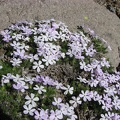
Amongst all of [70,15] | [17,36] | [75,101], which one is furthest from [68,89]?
[70,15]

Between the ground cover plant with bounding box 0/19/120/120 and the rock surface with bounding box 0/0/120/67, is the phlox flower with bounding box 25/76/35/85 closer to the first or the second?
the ground cover plant with bounding box 0/19/120/120

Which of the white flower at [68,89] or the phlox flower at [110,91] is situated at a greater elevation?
the phlox flower at [110,91]

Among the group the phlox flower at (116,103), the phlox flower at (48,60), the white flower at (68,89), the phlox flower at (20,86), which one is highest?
the phlox flower at (116,103)

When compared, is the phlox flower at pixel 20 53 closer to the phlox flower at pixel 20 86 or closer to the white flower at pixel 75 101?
the phlox flower at pixel 20 86

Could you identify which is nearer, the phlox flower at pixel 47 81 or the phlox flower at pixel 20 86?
Result: the phlox flower at pixel 20 86

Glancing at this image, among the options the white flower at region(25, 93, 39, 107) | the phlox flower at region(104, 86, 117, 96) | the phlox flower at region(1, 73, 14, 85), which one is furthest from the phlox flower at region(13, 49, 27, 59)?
the phlox flower at region(104, 86, 117, 96)

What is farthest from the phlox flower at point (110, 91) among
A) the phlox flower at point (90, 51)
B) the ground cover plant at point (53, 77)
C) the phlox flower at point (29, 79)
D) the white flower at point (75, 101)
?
the phlox flower at point (29, 79)

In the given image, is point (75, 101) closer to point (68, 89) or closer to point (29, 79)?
point (68, 89)

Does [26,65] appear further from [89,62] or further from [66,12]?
[66,12]
